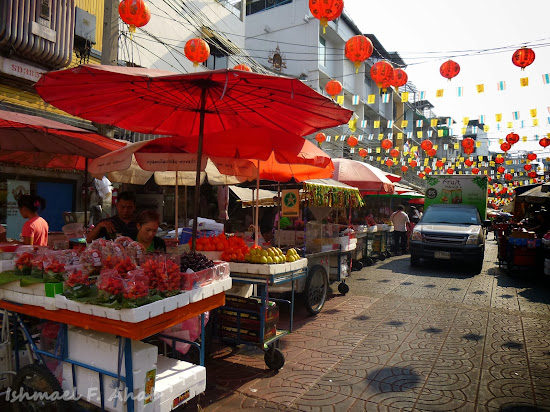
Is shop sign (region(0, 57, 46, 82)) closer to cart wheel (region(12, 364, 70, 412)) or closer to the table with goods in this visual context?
the table with goods

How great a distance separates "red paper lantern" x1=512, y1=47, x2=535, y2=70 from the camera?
369 inches

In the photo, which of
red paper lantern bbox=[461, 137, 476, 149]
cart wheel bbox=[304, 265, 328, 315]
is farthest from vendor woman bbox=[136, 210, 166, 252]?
red paper lantern bbox=[461, 137, 476, 149]

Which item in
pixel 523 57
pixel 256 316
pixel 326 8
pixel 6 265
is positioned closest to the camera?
pixel 6 265

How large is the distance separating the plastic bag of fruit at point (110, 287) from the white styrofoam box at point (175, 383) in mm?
793

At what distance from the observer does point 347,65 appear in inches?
1148

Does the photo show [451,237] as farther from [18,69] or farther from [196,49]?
[18,69]

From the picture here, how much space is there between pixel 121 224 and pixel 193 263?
1.82m

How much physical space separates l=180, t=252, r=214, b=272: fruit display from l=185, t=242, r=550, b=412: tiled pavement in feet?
4.62

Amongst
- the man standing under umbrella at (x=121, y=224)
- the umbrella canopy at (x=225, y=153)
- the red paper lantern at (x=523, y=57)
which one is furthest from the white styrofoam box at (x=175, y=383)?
the red paper lantern at (x=523, y=57)

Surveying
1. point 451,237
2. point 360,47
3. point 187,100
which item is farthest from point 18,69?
point 451,237

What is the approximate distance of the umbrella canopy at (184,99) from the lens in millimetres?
3162

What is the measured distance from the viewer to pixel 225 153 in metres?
4.70

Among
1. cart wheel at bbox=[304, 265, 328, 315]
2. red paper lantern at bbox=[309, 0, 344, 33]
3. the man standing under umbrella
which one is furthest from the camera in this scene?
red paper lantern at bbox=[309, 0, 344, 33]

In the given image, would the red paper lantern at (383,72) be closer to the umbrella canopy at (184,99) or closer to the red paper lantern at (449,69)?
the red paper lantern at (449,69)
